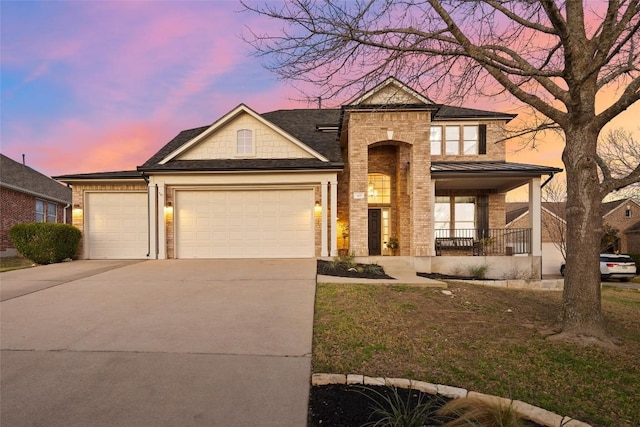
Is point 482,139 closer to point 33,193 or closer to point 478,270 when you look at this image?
point 478,270

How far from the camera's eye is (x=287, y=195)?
13.0m

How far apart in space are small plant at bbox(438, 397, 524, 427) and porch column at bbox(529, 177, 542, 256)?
11.7m

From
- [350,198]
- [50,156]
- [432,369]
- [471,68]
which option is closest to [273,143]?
[350,198]

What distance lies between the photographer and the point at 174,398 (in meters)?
3.21

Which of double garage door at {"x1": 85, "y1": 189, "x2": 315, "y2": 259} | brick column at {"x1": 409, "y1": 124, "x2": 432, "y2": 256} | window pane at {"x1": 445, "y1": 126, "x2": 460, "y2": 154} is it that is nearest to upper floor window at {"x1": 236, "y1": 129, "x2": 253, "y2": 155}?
double garage door at {"x1": 85, "y1": 189, "x2": 315, "y2": 259}

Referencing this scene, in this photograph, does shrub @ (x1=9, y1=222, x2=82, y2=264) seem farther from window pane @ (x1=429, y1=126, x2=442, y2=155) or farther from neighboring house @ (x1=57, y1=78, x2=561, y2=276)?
window pane @ (x1=429, y1=126, x2=442, y2=155)

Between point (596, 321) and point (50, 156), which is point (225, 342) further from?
point (50, 156)

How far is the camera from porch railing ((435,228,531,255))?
44.7 feet

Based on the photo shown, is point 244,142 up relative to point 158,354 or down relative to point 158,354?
up

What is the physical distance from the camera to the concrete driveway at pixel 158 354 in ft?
9.91

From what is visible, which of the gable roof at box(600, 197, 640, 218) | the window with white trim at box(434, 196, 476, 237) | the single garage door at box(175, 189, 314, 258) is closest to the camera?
the single garage door at box(175, 189, 314, 258)

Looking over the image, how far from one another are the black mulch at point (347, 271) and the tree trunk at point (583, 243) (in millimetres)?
4642

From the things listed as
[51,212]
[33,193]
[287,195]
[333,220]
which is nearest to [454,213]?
[333,220]

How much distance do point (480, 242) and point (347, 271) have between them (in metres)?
7.35
